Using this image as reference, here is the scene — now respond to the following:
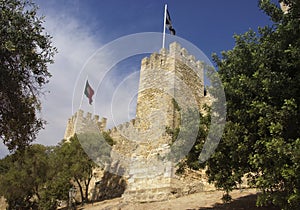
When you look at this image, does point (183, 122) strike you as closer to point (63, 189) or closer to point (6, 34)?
point (6, 34)

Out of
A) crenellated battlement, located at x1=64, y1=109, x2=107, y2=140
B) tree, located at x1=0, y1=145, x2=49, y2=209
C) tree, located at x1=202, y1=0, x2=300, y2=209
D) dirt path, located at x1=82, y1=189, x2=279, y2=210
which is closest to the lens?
tree, located at x1=202, y1=0, x2=300, y2=209

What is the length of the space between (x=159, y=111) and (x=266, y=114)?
29.7 ft

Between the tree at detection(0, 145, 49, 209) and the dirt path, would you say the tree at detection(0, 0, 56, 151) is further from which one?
the tree at detection(0, 145, 49, 209)

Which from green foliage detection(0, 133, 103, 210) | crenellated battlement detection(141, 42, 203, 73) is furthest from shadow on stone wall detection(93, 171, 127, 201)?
crenellated battlement detection(141, 42, 203, 73)

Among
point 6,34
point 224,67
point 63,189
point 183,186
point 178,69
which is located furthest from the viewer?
point 63,189

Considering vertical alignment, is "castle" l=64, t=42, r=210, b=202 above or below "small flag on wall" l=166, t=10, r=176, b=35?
below

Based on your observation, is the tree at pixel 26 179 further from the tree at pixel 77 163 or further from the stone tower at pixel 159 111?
the stone tower at pixel 159 111

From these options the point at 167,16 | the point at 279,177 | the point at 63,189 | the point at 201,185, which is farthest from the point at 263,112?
the point at 63,189

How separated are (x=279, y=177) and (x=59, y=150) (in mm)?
20531

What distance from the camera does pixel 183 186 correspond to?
1391cm

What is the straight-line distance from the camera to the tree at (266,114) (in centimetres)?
628

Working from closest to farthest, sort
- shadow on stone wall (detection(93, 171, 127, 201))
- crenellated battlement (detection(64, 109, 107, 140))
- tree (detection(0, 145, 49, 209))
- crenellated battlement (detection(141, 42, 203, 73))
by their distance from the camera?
1. crenellated battlement (detection(141, 42, 203, 73))
2. shadow on stone wall (detection(93, 171, 127, 201))
3. tree (detection(0, 145, 49, 209))
4. crenellated battlement (detection(64, 109, 107, 140))

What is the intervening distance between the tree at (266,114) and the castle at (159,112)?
489 cm

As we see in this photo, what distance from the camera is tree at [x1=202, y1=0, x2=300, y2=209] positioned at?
628 cm
